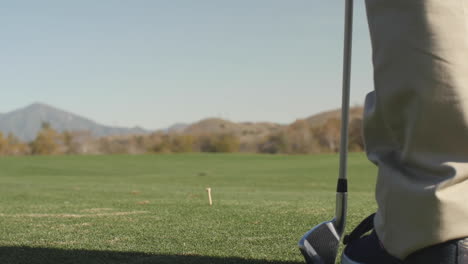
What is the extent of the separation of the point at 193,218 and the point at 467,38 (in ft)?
10.4

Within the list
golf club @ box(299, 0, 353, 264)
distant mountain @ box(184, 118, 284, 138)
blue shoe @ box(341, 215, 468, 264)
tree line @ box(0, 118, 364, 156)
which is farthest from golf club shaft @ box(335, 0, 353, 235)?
distant mountain @ box(184, 118, 284, 138)

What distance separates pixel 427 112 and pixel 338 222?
36.0 inches

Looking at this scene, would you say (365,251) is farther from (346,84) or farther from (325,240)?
(346,84)

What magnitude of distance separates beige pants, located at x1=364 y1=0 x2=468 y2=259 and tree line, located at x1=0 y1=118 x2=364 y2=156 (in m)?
32.3

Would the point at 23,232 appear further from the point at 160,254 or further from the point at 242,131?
the point at 242,131

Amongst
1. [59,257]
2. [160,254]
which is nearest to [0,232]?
[59,257]

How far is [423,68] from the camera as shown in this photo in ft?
5.31

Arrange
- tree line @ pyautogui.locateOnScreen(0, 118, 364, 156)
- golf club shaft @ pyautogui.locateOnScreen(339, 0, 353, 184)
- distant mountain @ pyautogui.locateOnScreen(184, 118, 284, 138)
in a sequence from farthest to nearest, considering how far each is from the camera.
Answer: distant mountain @ pyautogui.locateOnScreen(184, 118, 284, 138) → tree line @ pyautogui.locateOnScreen(0, 118, 364, 156) → golf club shaft @ pyautogui.locateOnScreen(339, 0, 353, 184)

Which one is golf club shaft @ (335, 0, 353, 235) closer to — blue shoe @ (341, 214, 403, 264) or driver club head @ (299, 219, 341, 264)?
driver club head @ (299, 219, 341, 264)

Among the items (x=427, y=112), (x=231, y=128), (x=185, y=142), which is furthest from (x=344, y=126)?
(x=231, y=128)

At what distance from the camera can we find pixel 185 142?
38.3 m

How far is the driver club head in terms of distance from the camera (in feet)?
7.04

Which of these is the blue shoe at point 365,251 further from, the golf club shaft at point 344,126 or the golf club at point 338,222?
the golf club shaft at point 344,126

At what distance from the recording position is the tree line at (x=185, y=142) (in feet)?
117
